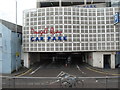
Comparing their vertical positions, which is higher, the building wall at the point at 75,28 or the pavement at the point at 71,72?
the building wall at the point at 75,28

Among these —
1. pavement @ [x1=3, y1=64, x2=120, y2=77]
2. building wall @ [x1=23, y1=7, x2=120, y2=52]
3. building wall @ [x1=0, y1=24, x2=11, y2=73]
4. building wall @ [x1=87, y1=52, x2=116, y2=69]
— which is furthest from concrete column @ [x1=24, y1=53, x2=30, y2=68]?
building wall @ [x1=87, y1=52, x2=116, y2=69]

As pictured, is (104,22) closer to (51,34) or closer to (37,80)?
(51,34)

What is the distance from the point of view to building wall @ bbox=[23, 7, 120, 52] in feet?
104

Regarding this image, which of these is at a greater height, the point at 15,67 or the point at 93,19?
the point at 93,19

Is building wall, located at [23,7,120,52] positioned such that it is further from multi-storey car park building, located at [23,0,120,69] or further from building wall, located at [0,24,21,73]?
building wall, located at [0,24,21,73]

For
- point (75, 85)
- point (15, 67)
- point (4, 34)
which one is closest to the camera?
point (75, 85)

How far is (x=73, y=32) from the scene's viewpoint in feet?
104

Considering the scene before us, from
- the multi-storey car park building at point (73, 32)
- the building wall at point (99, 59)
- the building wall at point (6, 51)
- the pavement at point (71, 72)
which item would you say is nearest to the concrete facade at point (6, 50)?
the building wall at point (6, 51)

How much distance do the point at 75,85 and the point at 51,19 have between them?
21.8 m

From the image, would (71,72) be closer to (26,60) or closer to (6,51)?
(26,60)

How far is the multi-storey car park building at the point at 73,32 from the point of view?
31578 millimetres

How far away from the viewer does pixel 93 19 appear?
32438 millimetres

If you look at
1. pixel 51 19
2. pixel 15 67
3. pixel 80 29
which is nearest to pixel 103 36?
pixel 80 29

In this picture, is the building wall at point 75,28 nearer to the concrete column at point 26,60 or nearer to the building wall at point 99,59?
the building wall at point 99,59
